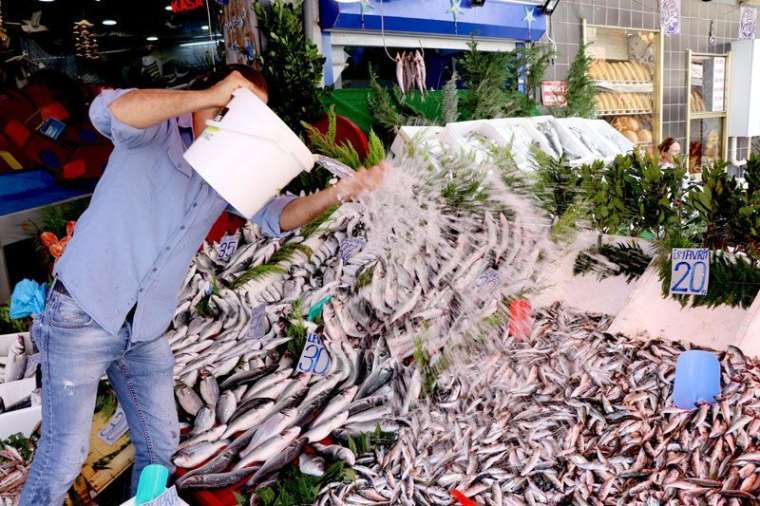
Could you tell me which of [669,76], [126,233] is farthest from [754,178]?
[669,76]

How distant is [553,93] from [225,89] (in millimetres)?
6576

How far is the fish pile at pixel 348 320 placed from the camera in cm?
204

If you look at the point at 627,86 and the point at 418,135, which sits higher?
the point at 627,86

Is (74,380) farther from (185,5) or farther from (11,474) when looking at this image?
(185,5)

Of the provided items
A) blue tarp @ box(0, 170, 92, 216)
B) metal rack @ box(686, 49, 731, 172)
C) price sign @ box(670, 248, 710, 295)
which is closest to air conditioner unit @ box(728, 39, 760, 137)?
metal rack @ box(686, 49, 731, 172)

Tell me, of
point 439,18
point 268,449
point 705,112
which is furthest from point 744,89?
point 268,449

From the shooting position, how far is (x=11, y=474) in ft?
6.91

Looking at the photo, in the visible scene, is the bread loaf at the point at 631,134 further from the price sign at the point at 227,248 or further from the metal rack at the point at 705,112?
the price sign at the point at 227,248

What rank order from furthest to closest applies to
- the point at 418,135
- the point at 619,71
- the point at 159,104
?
the point at 619,71 < the point at 418,135 < the point at 159,104

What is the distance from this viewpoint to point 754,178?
220 centimetres

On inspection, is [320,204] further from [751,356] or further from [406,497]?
[751,356]

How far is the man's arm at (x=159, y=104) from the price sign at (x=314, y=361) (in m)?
1.12

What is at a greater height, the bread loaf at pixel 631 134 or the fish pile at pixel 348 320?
the bread loaf at pixel 631 134

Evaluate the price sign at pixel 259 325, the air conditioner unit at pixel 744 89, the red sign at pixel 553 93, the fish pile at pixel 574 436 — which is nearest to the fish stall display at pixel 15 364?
the price sign at pixel 259 325
